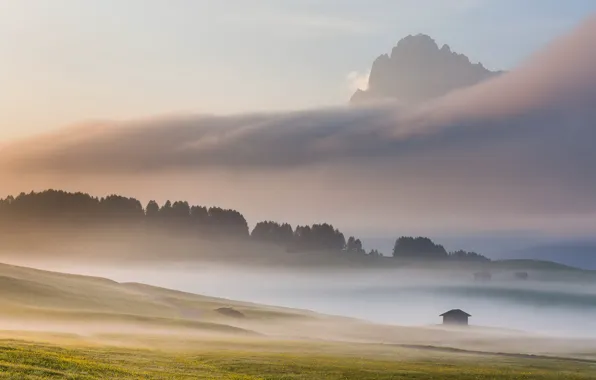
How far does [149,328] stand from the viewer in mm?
182250

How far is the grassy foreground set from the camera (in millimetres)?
62938

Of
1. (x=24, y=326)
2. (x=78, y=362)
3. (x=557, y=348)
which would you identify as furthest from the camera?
(x=557, y=348)

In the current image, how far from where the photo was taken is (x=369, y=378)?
8275 centimetres

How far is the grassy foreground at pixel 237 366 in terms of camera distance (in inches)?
2478

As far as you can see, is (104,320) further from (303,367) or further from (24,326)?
(303,367)

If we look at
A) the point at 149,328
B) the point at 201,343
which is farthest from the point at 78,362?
the point at 149,328

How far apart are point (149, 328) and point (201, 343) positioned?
40882 mm

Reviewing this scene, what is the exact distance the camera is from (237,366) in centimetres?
8925

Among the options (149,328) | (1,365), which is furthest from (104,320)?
(1,365)

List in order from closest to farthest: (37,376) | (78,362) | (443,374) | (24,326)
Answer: (37,376), (78,362), (443,374), (24,326)

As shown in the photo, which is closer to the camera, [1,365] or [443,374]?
[1,365]

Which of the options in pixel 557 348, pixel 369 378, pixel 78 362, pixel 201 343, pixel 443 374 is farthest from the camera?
pixel 557 348

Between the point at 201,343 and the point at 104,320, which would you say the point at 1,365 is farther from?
the point at 104,320

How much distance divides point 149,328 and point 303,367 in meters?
98.3
